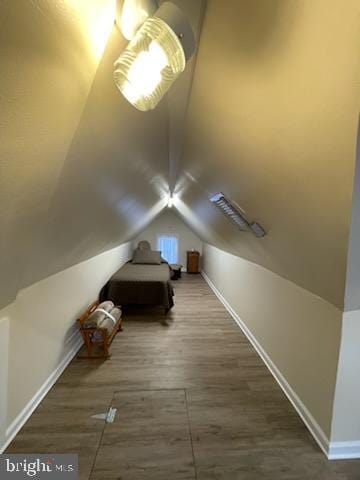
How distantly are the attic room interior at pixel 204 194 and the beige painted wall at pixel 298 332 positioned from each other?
19mm

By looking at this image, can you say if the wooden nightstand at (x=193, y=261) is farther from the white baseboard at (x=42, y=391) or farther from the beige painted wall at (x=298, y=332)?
the white baseboard at (x=42, y=391)

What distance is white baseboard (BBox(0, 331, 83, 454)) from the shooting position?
1732 millimetres

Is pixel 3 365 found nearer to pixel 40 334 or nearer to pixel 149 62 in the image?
pixel 40 334

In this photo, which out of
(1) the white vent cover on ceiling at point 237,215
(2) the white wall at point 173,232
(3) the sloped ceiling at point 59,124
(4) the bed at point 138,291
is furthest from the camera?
(2) the white wall at point 173,232

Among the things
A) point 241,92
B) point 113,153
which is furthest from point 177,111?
point 241,92

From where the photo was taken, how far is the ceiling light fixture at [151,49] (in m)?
0.60

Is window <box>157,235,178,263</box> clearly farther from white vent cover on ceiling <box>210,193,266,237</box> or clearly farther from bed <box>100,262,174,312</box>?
white vent cover on ceiling <box>210,193,266,237</box>

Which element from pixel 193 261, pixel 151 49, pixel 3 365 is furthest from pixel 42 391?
pixel 193 261

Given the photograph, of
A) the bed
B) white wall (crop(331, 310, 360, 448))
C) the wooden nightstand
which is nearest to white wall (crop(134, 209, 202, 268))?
the wooden nightstand

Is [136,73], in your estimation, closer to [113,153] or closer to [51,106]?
[51,106]

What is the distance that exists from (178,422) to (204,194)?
1913 mm

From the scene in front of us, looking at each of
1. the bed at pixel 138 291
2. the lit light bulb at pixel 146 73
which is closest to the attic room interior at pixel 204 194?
the lit light bulb at pixel 146 73

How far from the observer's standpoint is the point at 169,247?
25.4 ft

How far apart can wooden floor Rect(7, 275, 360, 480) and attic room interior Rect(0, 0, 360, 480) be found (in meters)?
0.01
